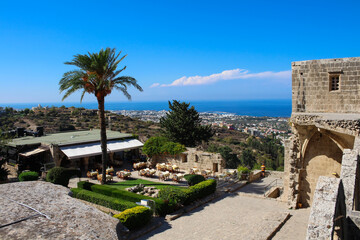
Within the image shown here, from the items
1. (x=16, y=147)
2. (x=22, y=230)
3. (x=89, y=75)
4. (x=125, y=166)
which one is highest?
(x=89, y=75)

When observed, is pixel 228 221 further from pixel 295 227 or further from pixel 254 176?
pixel 254 176

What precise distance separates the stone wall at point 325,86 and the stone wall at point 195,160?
902cm

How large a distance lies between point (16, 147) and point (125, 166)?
28.1ft

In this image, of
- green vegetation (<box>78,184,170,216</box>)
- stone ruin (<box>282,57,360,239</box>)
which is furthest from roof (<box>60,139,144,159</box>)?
stone ruin (<box>282,57,360,239</box>)

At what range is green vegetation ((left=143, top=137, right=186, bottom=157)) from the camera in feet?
74.7

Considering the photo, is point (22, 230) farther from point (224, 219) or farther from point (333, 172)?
point (333, 172)

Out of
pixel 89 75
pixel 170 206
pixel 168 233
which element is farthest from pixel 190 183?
pixel 89 75

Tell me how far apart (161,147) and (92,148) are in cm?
565

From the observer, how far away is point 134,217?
35.9 ft

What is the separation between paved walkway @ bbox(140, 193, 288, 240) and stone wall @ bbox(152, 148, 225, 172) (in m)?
6.31

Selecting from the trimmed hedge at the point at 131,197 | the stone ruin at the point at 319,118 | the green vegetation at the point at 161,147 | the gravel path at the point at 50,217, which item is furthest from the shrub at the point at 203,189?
the gravel path at the point at 50,217

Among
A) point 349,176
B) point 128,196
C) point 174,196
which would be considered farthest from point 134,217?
point 349,176

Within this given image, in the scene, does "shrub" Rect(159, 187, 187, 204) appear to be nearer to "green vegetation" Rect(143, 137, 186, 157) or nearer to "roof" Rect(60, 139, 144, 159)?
"green vegetation" Rect(143, 137, 186, 157)

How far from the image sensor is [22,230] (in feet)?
7.32
